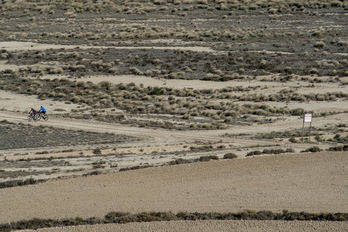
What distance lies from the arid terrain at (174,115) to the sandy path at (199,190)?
0.32 feet

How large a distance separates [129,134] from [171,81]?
2325 cm

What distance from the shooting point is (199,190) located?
107 feet

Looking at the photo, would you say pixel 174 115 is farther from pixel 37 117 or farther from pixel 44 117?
pixel 37 117

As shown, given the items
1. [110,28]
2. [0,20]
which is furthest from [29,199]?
[0,20]

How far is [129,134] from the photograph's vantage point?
49.4 metres

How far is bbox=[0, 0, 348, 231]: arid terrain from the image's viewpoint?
30125 millimetres

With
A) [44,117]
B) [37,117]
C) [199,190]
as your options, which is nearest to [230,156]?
[199,190]

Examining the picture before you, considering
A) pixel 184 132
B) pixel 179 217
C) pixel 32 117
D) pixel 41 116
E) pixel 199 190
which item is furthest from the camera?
→ pixel 41 116

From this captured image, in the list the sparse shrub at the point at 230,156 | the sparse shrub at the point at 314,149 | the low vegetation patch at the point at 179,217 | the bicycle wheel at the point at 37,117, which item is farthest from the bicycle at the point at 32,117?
the low vegetation patch at the point at 179,217

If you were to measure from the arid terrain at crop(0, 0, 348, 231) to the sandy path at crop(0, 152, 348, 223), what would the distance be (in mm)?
97

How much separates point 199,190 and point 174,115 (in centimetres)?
2486

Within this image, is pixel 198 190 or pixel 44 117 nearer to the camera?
pixel 198 190

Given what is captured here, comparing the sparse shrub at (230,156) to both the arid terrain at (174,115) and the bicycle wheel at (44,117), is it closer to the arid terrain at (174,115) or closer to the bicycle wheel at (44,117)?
the arid terrain at (174,115)

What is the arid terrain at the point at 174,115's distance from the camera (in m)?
30.1
